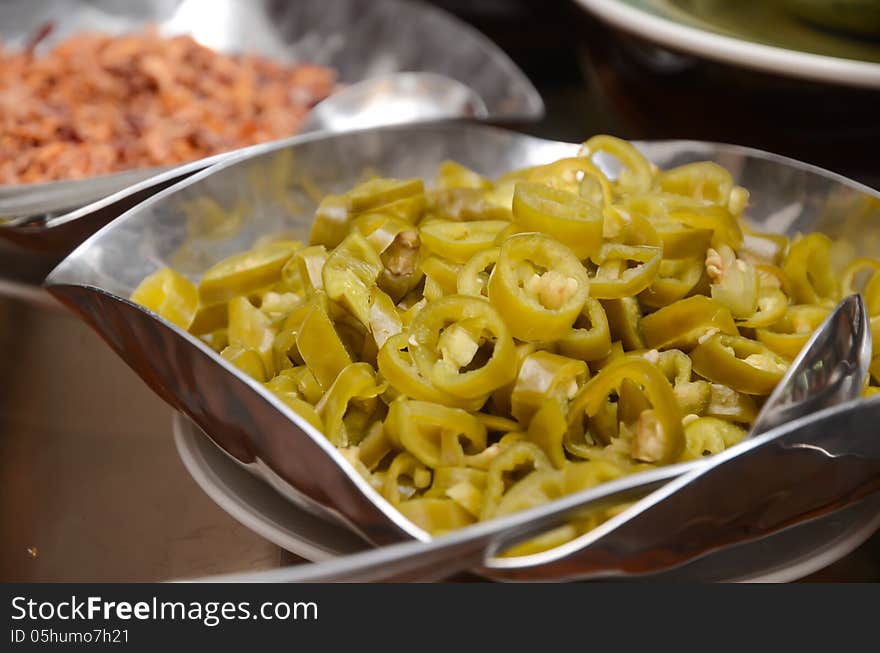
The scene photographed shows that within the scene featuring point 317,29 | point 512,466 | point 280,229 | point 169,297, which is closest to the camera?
point 512,466

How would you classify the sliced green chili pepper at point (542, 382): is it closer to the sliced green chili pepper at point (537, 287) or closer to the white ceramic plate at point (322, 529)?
the sliced green chili pepper at point (537, 287)

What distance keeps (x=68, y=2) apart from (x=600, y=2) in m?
1.00

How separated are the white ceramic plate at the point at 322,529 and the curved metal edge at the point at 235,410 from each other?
0.14ft

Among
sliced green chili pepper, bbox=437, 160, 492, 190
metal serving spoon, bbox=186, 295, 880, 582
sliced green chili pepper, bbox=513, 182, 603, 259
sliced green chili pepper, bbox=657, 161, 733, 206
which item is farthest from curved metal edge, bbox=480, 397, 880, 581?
sliced green chili pepper, bbox=437, 160, 492, 190

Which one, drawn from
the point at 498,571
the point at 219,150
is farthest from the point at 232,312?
the point at 219,150

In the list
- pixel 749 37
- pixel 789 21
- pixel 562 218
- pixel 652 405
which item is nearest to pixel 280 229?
pixel 562 218

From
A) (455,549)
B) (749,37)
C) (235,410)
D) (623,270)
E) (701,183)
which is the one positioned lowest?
(455,549)

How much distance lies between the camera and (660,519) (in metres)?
0.57

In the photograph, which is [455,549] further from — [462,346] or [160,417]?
[160,417]

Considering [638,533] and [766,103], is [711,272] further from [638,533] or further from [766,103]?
[766,103]

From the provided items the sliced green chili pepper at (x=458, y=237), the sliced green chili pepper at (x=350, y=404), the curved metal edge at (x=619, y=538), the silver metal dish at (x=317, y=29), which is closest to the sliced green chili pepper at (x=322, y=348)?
the sliced green chili pepper at (x=350, y=404)

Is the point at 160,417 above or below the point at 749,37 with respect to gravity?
below

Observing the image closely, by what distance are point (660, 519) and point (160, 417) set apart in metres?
0.50

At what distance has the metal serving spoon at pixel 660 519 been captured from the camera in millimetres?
510
